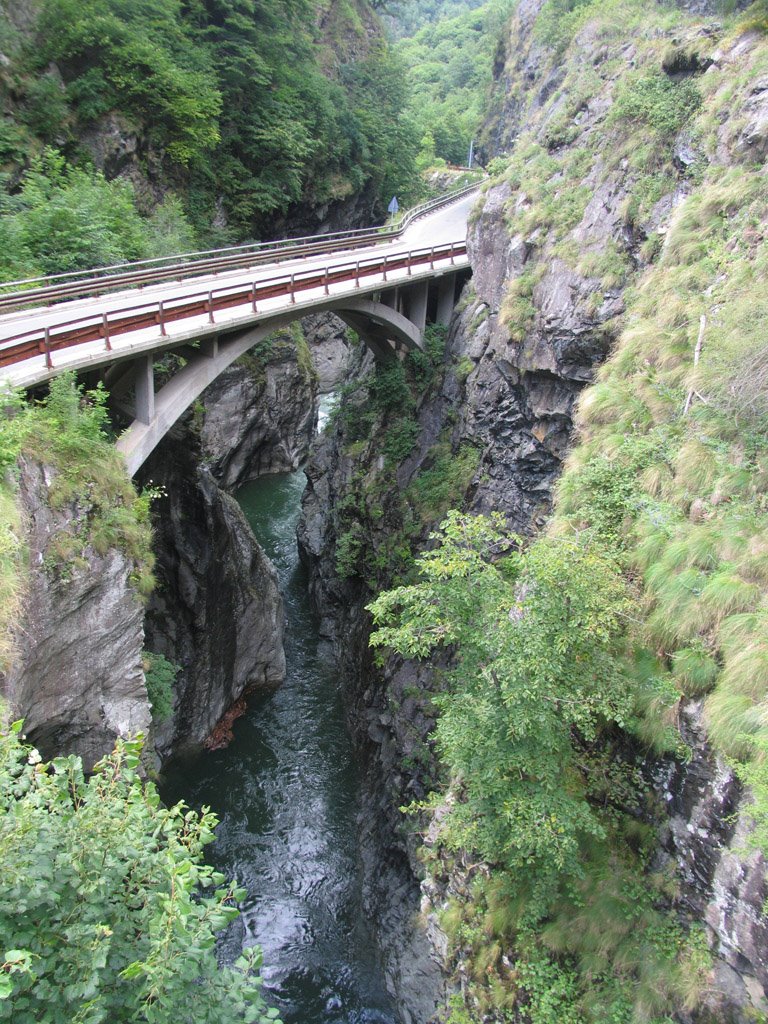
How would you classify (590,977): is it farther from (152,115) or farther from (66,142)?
(152,115)

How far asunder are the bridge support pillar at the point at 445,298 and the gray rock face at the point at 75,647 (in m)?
16.3

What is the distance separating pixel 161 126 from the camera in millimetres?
22922

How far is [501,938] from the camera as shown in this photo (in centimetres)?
765

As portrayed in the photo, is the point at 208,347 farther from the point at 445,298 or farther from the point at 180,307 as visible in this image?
the point at 445,298

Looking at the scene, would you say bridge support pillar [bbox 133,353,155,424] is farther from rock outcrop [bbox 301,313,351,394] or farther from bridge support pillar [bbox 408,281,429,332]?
rock outcrop [bbox 301,313,351,394]

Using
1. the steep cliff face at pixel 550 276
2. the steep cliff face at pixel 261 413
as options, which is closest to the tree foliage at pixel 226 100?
the steep cliff face at pixel 261 413

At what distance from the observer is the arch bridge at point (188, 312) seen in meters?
11.9

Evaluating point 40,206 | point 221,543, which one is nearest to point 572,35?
point 40,206

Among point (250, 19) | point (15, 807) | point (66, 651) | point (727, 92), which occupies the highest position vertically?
point (250, 19)

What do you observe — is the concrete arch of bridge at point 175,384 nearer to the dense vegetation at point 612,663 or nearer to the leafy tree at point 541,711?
the dense vegetation at point 612,663

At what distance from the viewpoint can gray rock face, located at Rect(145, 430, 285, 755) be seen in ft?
54.7

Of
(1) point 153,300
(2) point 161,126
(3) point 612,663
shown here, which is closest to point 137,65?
(2) point 161,126

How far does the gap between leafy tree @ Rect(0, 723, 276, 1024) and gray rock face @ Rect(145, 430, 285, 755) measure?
11.6 m

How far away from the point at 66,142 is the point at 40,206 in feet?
17.4
